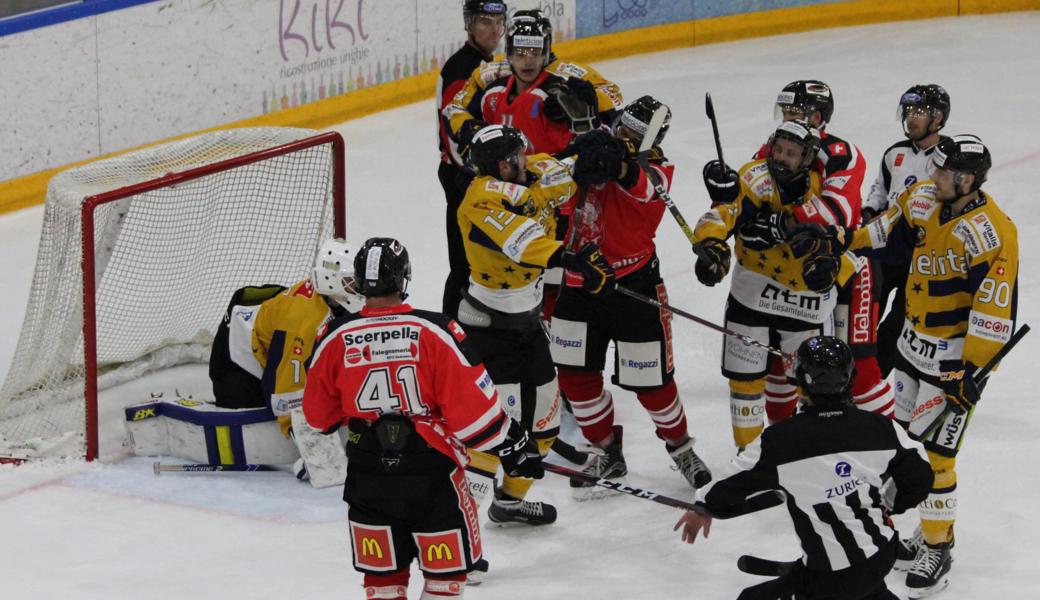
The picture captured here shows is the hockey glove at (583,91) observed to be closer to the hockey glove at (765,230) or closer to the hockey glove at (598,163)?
the hockey glove at (598,163)

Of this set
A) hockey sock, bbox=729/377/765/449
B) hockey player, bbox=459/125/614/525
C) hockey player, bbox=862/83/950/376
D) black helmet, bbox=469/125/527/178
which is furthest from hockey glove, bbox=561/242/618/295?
hockey player, bbox=862/83/950/376

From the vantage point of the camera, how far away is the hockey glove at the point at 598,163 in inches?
200

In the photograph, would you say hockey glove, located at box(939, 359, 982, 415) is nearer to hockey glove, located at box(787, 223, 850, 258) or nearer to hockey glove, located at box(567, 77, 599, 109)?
hockey glove, located at box(787, 223, 850, 258)

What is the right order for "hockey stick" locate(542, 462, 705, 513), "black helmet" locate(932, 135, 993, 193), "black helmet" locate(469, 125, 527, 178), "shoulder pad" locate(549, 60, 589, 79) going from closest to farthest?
"black helmet" locate(932, 135, 993, 193) < "hockey stick" locate(542, 462, 705, 513) < "black helmet" locate(469, 125, 527, 178) < "shoulder pad" locate(549, 60, 589, 79)

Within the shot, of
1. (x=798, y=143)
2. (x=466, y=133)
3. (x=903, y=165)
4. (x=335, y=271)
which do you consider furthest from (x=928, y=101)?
(x=335, y=271)

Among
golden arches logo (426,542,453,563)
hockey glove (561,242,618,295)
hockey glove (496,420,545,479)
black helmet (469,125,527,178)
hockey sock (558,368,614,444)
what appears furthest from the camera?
hockey sock (558,368,614,444)

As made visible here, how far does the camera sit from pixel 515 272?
509cm

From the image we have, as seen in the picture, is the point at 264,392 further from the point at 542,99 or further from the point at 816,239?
the point at 816,239

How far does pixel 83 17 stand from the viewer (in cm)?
798

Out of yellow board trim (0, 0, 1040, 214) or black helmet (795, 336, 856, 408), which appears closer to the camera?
black helmet (795, 336, 856, 408)

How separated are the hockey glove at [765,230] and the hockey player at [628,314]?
29 centimetres

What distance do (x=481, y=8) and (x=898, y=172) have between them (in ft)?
5.95

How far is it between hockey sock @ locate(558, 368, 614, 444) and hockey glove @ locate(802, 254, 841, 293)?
2.66 feet

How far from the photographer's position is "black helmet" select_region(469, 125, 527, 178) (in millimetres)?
4887
